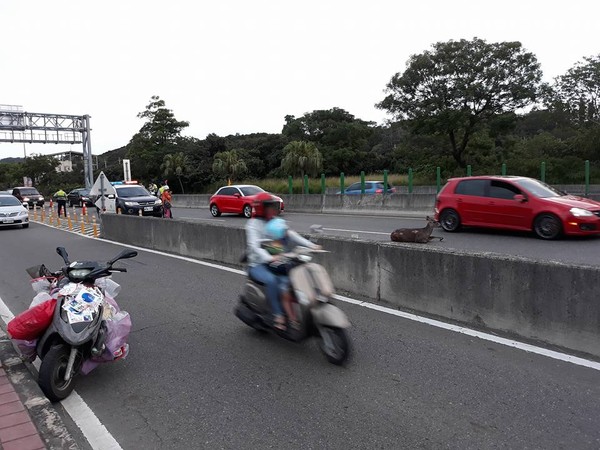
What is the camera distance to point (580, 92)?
127 ft

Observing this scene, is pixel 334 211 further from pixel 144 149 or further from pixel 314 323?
pixel 144 149

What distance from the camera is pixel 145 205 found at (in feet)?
79.2

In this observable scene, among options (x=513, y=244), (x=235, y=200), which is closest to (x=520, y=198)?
(x=513, y=244)

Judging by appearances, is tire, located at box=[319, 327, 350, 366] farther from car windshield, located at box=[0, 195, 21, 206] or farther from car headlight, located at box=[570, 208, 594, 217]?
car windshield, located at box=[0, 195, 21, 206]

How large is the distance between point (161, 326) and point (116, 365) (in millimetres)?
1212

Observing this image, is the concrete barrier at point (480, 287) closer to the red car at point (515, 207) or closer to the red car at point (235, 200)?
the red car at point (515, 207)

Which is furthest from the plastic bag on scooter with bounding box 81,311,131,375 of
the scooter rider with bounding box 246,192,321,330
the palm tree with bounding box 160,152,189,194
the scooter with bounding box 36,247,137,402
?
the palm tree with bounding box 160,152,189,194

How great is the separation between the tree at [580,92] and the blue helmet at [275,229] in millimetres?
38551

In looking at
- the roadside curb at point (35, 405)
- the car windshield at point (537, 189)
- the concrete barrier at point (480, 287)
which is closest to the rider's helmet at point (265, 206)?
the concrete barrier at point (480, 287)

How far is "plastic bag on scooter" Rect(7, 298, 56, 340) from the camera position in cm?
412

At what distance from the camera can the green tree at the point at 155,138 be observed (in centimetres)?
5841

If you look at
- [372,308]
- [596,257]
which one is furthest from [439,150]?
[372,308]

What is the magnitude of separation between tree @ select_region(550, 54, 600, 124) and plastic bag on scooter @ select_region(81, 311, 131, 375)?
3997cm

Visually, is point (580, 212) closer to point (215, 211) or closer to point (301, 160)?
point (215, 211)
